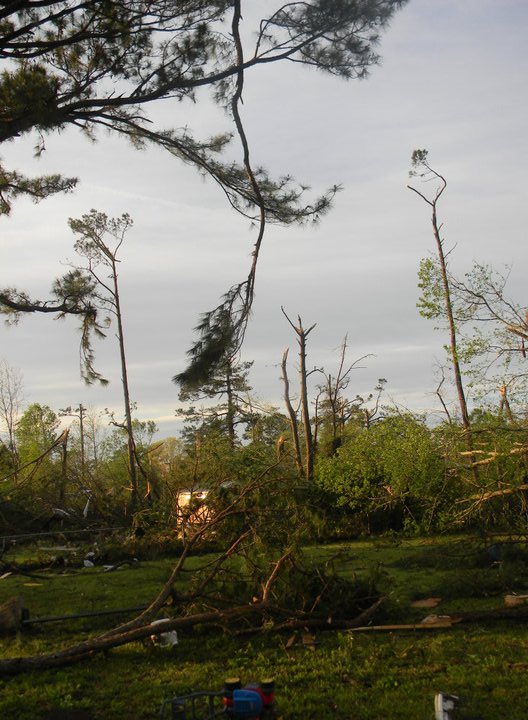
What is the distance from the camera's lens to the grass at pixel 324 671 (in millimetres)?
4609

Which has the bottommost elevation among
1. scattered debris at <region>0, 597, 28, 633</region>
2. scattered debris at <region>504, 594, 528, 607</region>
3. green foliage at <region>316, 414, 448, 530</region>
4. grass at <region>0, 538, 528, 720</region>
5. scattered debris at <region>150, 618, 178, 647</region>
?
grass at <region>0, 538, 528, 720</region>

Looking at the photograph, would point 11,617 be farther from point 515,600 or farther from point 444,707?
point 515,600

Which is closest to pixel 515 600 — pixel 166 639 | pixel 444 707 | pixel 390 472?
pixel 444 707

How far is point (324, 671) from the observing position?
5.32 m

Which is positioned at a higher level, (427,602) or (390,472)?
(390,472)

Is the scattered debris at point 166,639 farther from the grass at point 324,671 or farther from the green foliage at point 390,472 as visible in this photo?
the green foliage at point 390,472

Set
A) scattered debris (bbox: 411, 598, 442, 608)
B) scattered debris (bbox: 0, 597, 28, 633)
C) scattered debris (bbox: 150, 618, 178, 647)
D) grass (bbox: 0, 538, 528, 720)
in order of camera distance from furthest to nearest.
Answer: scattered debris (bbox: 411, 598, 442, 608), scattered debris (bbox: 0, 597, 28, 633), scattered debris (bbox: 150, 618, 178, 647), grass (bbox: 0, 538, 528, 720)

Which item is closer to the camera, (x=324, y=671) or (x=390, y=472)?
(x=324, y=671)

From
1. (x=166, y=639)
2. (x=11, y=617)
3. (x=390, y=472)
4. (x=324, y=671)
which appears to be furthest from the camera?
(x=390, y=472)

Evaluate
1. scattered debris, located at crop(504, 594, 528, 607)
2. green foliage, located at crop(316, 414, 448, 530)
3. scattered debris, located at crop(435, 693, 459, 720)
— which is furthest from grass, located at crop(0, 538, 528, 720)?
green foliage, located at crop(316, 414, 448, 530)

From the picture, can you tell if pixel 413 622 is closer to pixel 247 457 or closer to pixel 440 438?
pixel 440 438

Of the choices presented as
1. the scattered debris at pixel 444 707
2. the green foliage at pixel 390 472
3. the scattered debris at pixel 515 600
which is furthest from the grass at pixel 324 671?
the green foliage at pixel 390 472

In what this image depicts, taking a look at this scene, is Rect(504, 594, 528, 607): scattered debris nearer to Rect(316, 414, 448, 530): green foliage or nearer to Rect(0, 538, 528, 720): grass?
Rect(0, 538, 528, 720): grass

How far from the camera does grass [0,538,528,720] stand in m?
4.61
